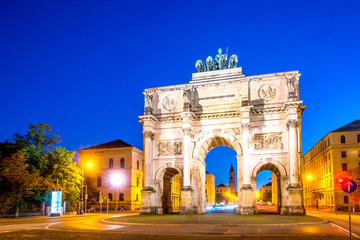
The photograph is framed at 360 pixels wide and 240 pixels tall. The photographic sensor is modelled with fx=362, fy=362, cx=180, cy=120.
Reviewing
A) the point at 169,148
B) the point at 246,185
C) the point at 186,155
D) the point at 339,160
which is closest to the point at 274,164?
the point at 246,185

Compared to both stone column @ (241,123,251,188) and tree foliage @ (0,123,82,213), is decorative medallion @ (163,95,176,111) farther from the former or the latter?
tree foliage @ (0,123,82,213)

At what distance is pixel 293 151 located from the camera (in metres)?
32.4

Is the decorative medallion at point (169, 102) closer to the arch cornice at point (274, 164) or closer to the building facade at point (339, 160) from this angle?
the arch cornice at point (274, 164)

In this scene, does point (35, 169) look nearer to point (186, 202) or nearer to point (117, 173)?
point (186, 202)

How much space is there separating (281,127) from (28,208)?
2600 centimetres

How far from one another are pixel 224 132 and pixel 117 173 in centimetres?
3328

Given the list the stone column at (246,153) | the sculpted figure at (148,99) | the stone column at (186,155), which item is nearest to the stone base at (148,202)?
the stone column at (186,155)

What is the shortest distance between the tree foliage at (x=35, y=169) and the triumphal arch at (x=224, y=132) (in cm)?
969

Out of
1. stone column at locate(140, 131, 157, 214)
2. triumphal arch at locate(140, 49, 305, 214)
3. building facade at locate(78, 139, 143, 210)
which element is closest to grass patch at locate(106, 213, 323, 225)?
triumphal arch at locate(140, 49, 305, 214)

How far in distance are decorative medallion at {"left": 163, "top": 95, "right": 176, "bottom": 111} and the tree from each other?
14501 mm

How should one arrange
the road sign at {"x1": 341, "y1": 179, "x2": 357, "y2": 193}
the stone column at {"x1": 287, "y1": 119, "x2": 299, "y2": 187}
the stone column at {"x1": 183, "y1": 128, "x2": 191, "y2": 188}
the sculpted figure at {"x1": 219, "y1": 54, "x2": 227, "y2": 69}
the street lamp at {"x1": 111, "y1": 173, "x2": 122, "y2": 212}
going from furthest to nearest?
the street lamp at {"x1": 111, "y1": 173, "x2": 122, "y2": 212} → the sculpted figure at {"x1": 219, "y1": 54, "x2": 227, "y2": 69} → the stone column at {"x1": 183, "y1": 128, "x2": 191, "y2": 188} → the stone column at {"x1": 287, "y1": 119, "x2": 299, "y2": 187} → the road sign at {"x1": 341, "y1": 179, "x2": 357, "y2": 193}

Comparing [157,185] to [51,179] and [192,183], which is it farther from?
[51,179]

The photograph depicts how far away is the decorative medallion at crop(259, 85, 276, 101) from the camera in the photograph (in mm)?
34875

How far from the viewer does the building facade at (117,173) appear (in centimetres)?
6238
